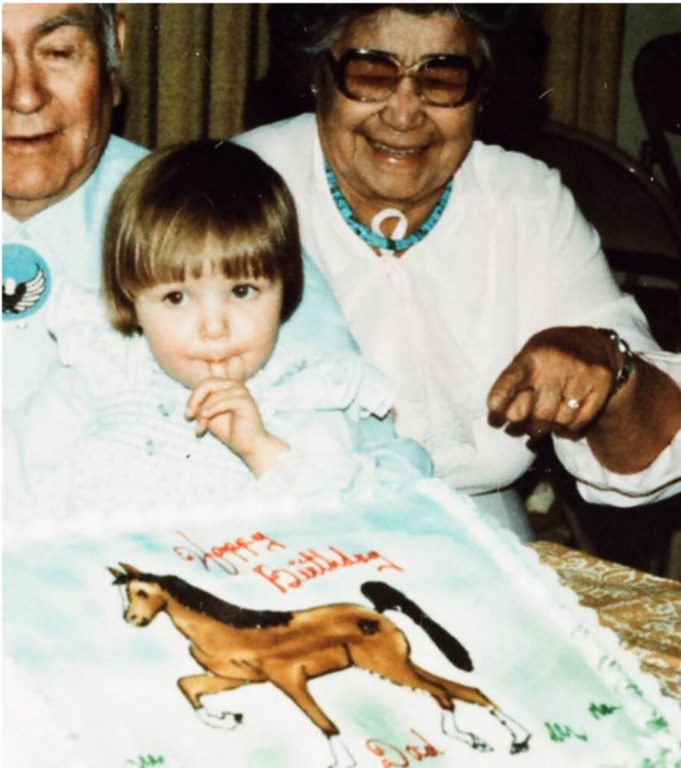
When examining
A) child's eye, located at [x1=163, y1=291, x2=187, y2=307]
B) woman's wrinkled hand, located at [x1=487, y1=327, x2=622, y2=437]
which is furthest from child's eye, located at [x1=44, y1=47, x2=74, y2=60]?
woman's wrinkled hand, located at [x1=487, y1=327, x2=622, y2=437]

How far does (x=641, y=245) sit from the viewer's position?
1.69 metres

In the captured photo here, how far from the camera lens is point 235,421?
914 millimetres

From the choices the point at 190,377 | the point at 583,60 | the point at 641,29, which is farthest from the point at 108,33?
the point at 641,29

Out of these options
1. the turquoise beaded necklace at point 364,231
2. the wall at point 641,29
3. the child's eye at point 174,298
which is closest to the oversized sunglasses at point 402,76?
the turquoise beaded necklace at point 364,231

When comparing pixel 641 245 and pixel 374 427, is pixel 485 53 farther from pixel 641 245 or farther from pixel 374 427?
pixel 641 245

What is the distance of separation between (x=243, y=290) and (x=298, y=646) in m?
0.35

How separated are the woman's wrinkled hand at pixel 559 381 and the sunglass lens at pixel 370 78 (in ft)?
0.99

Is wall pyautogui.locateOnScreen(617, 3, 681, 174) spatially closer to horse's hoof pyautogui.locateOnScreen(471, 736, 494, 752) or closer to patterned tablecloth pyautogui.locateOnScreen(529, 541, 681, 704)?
patterned tablecloth pyautogui.locateOnScreen(529, 541, 681, 704)

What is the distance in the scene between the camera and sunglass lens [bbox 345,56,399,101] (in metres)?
1.11

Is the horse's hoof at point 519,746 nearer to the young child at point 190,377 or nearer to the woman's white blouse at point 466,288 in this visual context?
the young child at point 190,377

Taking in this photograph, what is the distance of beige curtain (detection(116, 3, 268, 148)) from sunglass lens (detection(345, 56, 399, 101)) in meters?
0.51

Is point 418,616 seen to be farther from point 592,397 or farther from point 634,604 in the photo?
point 592,397

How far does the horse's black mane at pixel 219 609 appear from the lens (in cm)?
68

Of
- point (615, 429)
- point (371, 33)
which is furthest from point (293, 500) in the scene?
point (371, 33)
